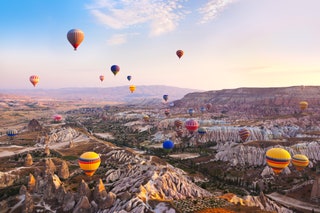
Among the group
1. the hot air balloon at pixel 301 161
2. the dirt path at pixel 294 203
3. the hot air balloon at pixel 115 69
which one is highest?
the hot air balloon at pixel 115 69

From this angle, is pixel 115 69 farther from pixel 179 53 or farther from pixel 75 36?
pixel 75 36

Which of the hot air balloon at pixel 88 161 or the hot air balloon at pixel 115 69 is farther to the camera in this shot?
the hot air balloon at pixel 115 69

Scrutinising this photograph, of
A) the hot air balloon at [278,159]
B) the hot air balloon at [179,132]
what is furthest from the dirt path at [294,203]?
Result: the hot air balloon at [179,132]

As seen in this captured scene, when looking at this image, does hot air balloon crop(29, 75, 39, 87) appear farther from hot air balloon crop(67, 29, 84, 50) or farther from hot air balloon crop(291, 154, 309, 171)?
hot air balloon crop(291, 154, 309, 171)

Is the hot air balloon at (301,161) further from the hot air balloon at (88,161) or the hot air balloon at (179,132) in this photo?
the hot air balloon at (179,132)

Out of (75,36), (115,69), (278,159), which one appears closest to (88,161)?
(75,36)

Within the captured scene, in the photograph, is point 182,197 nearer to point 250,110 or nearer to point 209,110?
point 250,110


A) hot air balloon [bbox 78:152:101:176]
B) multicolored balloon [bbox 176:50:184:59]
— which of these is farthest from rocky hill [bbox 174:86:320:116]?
hot air balloon [bbox 78:152:101:176]
